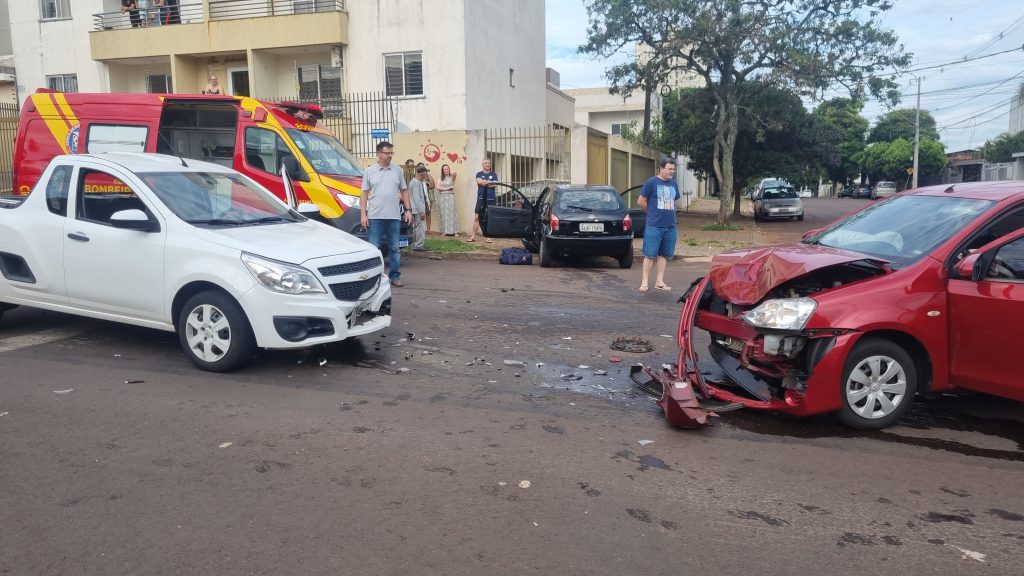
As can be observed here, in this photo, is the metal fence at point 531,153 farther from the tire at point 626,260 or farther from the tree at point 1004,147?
the tree at point 1004,147

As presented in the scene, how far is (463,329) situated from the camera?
26.8ft

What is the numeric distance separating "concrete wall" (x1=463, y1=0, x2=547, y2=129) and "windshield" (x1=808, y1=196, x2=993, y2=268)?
1742 cm

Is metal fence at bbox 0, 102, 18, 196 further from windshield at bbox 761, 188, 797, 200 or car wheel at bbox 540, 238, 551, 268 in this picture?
windshield at bbox 761, 188, 797, 200

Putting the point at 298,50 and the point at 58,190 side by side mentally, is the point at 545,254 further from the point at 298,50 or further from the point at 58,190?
the point at 298,50

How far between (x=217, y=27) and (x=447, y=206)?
11.2 metres

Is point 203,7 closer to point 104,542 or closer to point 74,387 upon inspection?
point 74,387

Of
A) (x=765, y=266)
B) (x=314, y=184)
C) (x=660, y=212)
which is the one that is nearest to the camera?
(x=765, y=266)

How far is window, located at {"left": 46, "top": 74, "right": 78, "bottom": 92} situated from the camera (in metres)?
25.8

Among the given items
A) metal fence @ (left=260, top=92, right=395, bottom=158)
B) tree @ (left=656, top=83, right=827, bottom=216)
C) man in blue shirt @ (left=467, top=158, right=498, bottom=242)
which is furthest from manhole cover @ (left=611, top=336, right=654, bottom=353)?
tree @ (left=656, top=83, right=827, bottom=216)

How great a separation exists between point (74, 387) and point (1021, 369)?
6.84m

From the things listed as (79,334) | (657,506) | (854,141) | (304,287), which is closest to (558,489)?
(657,506)

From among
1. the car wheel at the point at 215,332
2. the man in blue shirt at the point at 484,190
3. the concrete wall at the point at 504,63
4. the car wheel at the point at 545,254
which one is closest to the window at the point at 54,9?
the concrete wall at the point at 504,63

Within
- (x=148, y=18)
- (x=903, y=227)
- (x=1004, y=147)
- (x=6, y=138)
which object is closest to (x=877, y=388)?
(x=903, y=227)

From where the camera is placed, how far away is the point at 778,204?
108 ft
